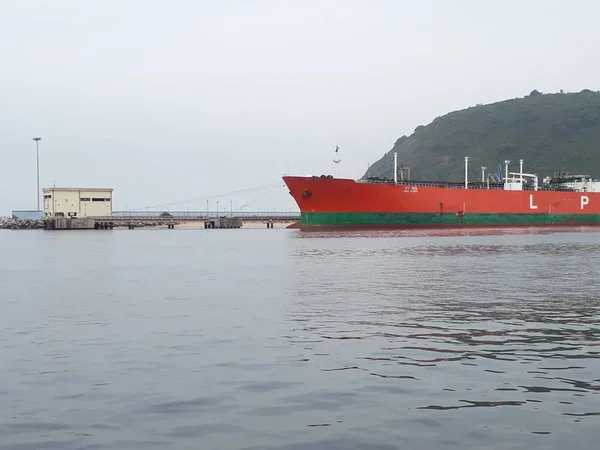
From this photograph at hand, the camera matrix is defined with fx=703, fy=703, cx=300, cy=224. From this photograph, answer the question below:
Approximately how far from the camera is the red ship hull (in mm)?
74312

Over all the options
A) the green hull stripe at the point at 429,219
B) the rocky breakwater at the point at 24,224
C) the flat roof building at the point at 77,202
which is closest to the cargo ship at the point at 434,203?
the green hull stripe at the point at 429,219

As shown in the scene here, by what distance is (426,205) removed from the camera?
79.6 m

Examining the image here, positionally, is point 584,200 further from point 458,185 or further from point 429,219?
point 429,219

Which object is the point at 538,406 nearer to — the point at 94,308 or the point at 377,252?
the point at 94,308

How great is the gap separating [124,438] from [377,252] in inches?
1331

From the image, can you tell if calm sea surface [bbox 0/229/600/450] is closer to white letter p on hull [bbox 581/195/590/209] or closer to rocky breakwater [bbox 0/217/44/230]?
white letter p on hull [bbox 581/195/590/209]

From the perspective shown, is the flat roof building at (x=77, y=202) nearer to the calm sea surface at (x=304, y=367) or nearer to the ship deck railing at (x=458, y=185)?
the ship deck railing at (x=458, y=185)

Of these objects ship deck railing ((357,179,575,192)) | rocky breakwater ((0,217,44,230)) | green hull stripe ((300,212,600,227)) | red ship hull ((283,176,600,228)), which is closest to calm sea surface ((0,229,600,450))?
red ship hull ((283,176,600,228))

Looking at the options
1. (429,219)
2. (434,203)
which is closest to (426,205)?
(434,203)

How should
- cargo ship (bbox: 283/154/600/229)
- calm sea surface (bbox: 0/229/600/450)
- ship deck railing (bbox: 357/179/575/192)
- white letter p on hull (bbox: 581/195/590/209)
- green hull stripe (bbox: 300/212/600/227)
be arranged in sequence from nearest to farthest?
calm sea surface (bbox: 0/229/600/450), cargo ship (bbox: 283/154/600/229), green hull stripe (bbox: 300/212/600/227), ship deck railing (bbox: 357/179/575/192), white letter p on hull (bbox: 581/195/590/209)

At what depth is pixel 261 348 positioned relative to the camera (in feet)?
40.4

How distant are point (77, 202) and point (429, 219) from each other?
212 feet

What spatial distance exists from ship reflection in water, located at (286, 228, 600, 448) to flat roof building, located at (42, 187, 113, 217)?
327 ft

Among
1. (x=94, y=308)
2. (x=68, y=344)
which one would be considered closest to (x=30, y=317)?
(x=94, y=308)
